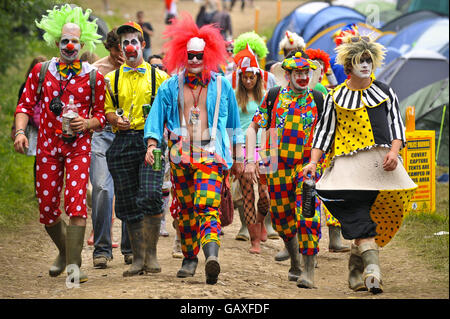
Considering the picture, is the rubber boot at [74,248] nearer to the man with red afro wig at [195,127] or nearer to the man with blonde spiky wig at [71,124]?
the man with blonde spiky wig at [71,124]

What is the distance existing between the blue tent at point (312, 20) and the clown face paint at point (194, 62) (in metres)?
14.2

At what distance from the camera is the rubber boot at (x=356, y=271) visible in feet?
22.4

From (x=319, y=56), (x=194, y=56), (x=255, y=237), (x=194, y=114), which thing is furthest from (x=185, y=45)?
(x=255, y=237)

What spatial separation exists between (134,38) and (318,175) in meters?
2.02

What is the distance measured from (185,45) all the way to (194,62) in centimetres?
22

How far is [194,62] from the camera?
677 centimetres

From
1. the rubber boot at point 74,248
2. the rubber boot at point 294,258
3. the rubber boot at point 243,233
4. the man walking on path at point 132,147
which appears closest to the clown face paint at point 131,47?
the man walking on path at point 132,147

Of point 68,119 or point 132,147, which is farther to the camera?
point 132,147

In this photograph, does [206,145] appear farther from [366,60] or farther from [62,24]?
Answer: [62,24]

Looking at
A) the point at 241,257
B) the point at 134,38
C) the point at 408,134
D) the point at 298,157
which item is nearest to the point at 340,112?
A: the point at 298,157

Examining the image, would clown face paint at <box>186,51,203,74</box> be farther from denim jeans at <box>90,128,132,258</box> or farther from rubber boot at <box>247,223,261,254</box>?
rubber boot at <box>247,223,261,254</box>

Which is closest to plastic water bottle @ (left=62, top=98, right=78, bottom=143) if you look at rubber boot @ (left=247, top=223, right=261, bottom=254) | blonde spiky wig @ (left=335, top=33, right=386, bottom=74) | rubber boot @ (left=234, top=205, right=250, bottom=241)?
blonde spiky wig @ (left=335, top=33, right=386, bottom=74)

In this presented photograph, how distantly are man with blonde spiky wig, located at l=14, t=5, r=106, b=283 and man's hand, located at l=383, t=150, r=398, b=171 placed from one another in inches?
93.5

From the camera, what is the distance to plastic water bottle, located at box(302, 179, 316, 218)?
6734mm
